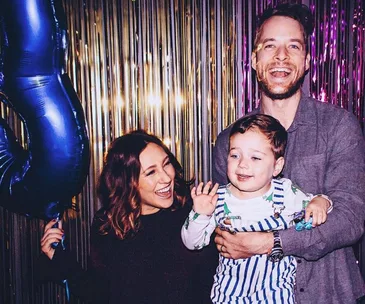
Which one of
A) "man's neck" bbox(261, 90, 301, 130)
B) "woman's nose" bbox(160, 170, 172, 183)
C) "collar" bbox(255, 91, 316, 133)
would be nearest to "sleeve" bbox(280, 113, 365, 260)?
"collar" bbox(255, 91, 316, 133)

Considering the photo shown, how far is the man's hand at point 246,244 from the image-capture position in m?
1.46

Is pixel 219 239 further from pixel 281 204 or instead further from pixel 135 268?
pixel 135 268

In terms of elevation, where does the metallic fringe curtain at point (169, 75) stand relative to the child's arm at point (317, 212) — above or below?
above

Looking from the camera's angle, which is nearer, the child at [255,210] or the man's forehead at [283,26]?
the child at [255,210]

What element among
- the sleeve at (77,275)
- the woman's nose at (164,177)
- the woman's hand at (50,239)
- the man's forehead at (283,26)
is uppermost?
the man's forehead at (283,26)

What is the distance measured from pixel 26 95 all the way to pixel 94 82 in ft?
1.60

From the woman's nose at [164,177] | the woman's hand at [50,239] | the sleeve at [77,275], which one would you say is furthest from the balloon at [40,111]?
the woman's nose at [164,177]

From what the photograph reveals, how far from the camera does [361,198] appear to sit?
1.51 metres

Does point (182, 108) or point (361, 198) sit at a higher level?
point (182, 108)

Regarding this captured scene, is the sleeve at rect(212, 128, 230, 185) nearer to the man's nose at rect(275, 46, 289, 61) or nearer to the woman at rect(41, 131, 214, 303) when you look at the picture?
the woman at rect(41, 131, 214, 303)

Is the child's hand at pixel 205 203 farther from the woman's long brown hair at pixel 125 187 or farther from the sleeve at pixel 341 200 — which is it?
the woman's long brown hair at pixel 125 187

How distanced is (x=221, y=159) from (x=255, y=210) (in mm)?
416

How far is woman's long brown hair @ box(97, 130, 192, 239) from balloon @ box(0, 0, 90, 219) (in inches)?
6.0

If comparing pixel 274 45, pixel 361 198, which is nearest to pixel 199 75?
pixel 274 45
